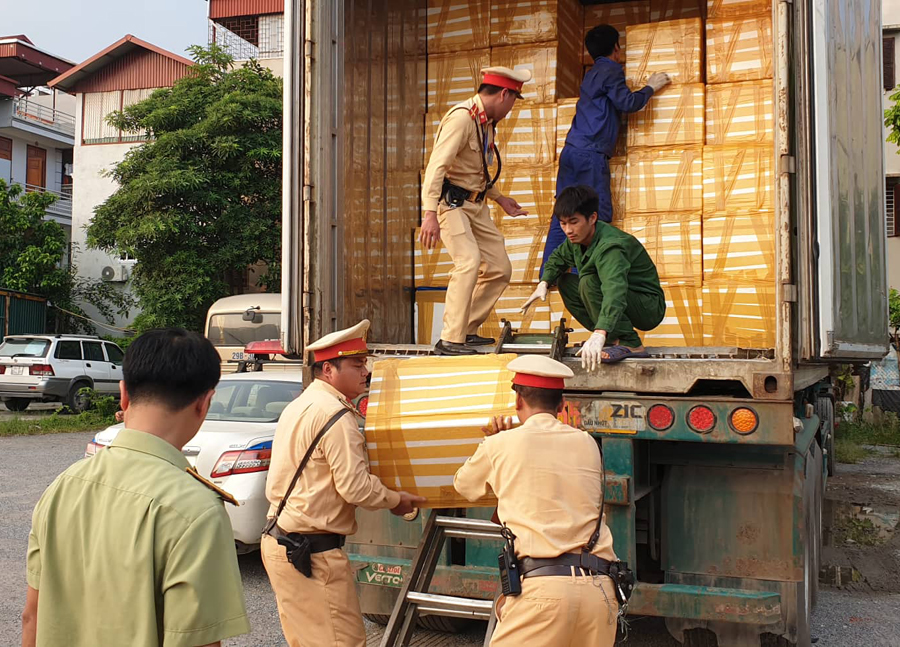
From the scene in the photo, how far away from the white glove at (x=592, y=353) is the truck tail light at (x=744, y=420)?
2.18ft

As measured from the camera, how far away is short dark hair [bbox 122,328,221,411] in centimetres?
195

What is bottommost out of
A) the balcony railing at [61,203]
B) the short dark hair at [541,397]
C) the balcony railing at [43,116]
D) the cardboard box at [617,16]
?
the short dark hair at [541,397]

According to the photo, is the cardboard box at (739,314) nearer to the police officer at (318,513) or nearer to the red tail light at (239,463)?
the police officer at (318,513)

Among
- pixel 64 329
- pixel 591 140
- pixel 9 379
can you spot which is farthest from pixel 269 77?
pixel 591 140

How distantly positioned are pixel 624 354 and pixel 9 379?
17.3 m

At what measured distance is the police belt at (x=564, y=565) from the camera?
300cm

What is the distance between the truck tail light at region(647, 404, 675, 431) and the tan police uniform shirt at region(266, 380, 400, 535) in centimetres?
126

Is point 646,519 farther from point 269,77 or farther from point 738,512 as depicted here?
point 269,77

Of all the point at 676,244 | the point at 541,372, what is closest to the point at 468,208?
the point at 676,244

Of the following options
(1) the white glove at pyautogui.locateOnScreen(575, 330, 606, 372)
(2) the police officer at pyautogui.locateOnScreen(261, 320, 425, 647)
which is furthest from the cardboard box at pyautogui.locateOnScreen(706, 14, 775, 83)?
(2) the police officer at pyautogui.locateOnScreen(261, 320, 425, 647)

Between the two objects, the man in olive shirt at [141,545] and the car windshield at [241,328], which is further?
the car windshield at [241,328]

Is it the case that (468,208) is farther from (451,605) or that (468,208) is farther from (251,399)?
(251,399)

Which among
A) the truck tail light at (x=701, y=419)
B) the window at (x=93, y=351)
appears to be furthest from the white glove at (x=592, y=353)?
the window at (x=93, y=351)

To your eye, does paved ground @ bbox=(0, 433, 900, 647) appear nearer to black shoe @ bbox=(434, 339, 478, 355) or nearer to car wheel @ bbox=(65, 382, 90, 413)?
black shoe @ bbox=(434, 339, 478, 355)
